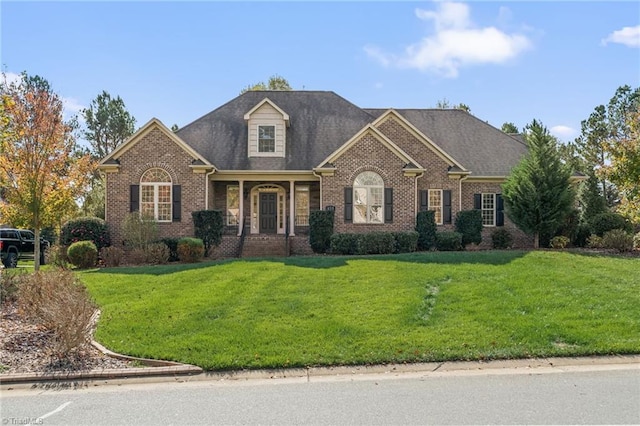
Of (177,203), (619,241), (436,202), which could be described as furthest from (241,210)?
(619,241)

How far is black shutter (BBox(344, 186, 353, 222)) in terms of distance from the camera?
20.5 m

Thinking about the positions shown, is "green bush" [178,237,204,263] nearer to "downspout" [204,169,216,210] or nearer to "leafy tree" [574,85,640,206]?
"downspout" [204,169,216,210]

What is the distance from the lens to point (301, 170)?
862 inches

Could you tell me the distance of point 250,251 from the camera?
20.8 metres

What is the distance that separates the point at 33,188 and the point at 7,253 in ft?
31.2

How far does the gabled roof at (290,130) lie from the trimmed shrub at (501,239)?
327 inches

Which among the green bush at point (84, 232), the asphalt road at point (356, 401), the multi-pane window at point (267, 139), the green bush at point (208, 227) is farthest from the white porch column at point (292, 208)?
the asphalt road at point (356, 401)

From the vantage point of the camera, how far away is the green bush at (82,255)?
17.4 m

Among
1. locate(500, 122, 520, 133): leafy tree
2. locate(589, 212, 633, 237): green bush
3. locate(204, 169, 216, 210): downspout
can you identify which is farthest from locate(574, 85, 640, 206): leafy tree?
locate(204, 169, 216, 210): downspout

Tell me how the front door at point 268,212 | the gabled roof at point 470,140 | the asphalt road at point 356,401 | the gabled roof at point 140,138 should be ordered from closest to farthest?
the asphalt road at point 356,401 < the gabled roof at point 140,138 < the front door at point 268,212 < the gabled roof at point 470,140

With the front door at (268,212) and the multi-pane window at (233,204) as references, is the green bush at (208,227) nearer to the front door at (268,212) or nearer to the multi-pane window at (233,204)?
the multi-pane window at (233,204)

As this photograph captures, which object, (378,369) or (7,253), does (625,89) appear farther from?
(7,253)

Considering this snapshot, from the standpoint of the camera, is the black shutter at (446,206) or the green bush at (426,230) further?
the black shutter at (446,206)

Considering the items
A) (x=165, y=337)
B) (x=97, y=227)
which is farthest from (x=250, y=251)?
(x=165, y=337)
